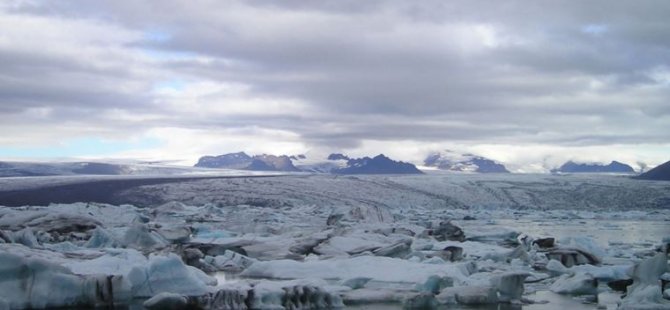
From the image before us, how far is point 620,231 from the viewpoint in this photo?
1850 centimetres

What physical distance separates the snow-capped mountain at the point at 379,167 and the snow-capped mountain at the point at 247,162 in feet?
19.1

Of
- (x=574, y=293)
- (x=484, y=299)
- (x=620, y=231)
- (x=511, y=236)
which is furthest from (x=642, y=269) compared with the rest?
(x=620, y=231)

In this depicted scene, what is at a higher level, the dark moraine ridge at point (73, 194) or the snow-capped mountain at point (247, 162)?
the snow-capped mountain at point (247, 162)

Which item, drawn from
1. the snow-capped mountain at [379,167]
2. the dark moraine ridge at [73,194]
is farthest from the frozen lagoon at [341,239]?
the snow-capped mountain at [379,167]

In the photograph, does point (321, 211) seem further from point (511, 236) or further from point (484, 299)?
point (484, 299)

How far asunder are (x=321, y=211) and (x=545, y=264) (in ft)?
47.1

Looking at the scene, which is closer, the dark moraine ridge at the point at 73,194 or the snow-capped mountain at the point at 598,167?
the dark moraine ridge at the point at 73,194

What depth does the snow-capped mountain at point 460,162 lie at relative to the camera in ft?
348

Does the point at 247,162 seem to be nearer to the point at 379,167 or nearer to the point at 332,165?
the point at 332,165

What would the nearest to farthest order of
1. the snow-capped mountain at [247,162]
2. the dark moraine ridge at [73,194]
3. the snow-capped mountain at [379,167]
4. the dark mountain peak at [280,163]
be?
the dark moraine ridge at [73,194]
the snow-capped mountain at [379,167]
the dark mountain peak at [280,163]
the snow-capped mountain at [247,162]

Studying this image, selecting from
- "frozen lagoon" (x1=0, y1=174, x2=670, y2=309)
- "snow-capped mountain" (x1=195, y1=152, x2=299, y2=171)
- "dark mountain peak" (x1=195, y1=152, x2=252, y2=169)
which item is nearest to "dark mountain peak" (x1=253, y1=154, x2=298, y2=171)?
"snow-capped mountain" (x1=195, y1=152, x2=299, y2=171)

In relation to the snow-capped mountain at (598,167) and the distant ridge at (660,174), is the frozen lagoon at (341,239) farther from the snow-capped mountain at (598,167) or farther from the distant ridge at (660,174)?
the snow-capped mountain at (598,167)

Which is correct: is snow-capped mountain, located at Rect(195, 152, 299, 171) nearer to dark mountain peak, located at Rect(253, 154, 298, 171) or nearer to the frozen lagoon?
dark mountain peak, located at Rect(253, 154, 298, 171)

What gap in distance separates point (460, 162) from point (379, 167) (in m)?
35.4
